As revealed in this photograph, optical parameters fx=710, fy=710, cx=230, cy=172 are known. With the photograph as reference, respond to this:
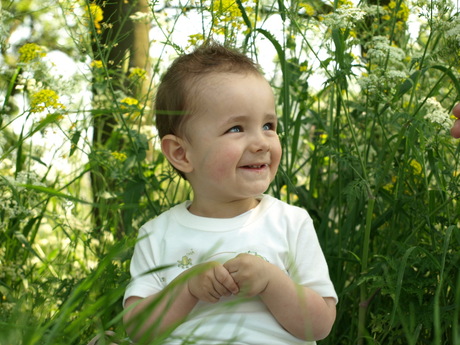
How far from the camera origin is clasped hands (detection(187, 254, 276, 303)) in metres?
1.75

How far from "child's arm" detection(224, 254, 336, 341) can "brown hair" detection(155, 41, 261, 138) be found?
48 centimetres

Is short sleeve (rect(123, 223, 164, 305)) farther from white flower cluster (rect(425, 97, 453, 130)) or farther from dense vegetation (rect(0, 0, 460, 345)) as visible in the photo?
white flower cluster (rect(425, 97, 453, 130))

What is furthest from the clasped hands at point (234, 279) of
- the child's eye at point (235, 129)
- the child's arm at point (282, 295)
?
the child's eye at point (235, 129)

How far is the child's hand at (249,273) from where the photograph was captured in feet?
5.74

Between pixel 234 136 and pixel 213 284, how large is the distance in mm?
415

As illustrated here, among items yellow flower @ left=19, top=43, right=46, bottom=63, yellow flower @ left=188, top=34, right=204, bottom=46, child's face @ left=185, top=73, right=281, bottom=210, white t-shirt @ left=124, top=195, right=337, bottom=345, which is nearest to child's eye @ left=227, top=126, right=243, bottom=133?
child's face @ left=185, top=73, right=281, bottom=210

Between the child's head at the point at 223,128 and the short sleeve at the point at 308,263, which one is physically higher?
the child's head at the point at 223,128

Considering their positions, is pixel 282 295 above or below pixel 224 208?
below

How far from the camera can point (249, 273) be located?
175cm

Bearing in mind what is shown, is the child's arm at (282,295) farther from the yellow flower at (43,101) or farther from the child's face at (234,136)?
the yellow flower at (43,101)

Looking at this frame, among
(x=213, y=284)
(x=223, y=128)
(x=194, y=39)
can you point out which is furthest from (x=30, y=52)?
(x=213, y=284)

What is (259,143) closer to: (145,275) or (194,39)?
(145,275)

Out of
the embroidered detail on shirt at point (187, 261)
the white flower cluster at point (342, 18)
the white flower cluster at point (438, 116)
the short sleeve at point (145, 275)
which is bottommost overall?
the short sleeve at point (145, 275)

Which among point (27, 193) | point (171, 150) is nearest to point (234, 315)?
point (171, 150)
